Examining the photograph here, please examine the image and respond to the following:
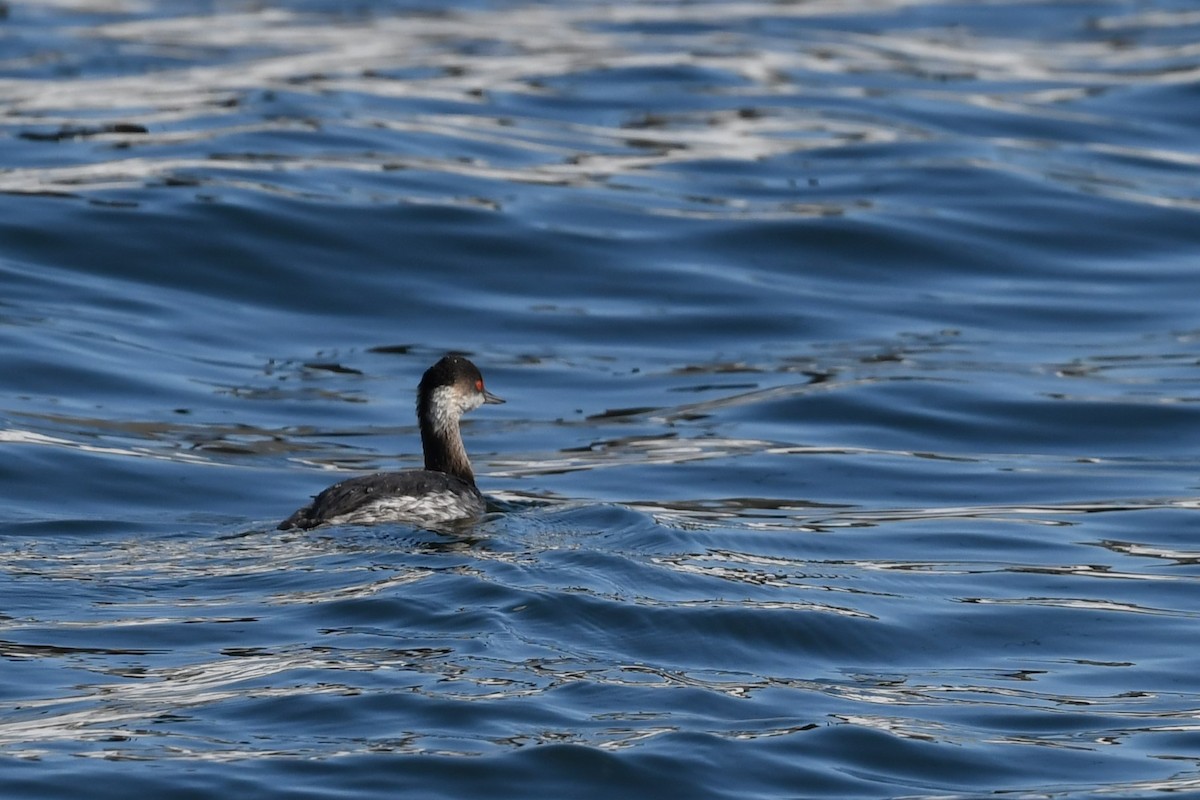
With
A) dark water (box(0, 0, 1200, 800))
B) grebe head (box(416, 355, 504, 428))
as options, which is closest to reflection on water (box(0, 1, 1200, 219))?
dark water (box(0, 0, 1200, 800))

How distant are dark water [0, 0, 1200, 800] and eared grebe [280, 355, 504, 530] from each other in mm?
185

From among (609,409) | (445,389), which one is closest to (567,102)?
(609,409)

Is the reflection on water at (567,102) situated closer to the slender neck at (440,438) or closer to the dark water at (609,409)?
the dark water at (609,409)

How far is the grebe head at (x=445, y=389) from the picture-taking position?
Answer: 11727mm

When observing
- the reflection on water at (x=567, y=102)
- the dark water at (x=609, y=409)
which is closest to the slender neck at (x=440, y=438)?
the dark water at (x=609, y=409)

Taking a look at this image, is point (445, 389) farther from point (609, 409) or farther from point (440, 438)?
point (609, 409)

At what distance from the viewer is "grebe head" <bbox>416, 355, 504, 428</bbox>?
11.7 m

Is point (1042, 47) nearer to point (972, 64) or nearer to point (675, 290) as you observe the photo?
point (972, 64)

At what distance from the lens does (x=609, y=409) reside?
1417 cm

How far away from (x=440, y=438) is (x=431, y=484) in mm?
1223

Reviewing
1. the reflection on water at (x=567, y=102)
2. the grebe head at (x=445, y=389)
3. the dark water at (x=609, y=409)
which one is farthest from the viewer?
the reflection on water at (x=567, y=102)

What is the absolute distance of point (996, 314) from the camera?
1684cm

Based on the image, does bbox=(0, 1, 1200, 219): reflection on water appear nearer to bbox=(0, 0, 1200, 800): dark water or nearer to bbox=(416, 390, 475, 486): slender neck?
bbox=(0, 0, 1200, 800): dark water

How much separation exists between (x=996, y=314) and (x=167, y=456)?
7.40 m
